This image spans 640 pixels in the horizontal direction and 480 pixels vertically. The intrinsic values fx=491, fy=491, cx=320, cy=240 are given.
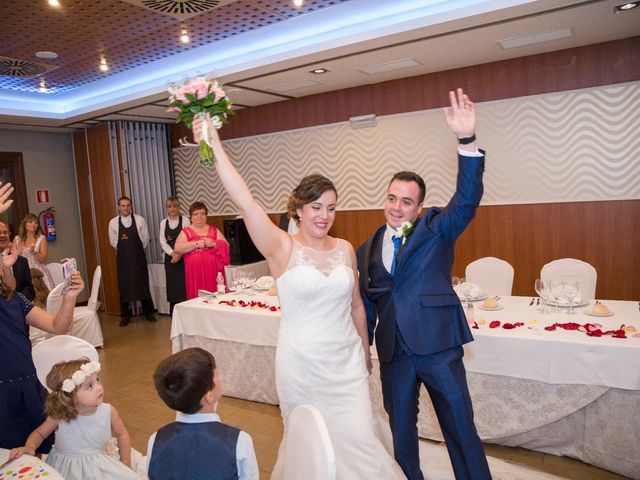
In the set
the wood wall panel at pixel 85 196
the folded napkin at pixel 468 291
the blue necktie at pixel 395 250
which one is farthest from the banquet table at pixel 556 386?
the wood wall panel at pixel 85 196

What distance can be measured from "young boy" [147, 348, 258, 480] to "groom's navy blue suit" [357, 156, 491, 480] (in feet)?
2.92

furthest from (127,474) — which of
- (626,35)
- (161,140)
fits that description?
(161,140)

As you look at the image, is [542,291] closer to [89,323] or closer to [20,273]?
[20,273]

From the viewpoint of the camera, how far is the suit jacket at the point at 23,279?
15.5 feet

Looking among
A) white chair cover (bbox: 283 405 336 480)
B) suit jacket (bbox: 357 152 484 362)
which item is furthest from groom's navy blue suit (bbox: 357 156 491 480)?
white chair cover (bbox: 283 405 336 480)

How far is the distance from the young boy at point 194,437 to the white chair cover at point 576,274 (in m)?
3.19

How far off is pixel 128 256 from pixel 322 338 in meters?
5.93

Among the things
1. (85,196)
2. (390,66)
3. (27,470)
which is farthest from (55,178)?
(27,470)

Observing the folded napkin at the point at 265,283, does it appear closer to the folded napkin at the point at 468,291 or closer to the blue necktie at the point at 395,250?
the folded napkin at the point at 468,291

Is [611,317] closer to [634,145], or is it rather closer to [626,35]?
[634,145]

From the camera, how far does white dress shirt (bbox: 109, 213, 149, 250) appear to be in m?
7.51

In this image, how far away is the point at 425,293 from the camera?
2281 mm

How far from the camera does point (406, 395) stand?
92.0 inches

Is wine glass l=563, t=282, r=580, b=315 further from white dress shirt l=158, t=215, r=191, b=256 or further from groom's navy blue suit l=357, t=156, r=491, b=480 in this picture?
white dress shirt l=158, t=215, r=191, b=256
